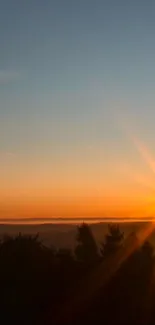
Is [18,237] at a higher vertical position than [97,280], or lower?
higher

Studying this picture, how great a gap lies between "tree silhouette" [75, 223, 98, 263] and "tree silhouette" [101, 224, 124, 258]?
32 cm

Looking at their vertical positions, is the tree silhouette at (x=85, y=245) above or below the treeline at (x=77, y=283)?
above

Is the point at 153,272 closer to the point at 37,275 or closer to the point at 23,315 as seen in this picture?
the point at 37,275

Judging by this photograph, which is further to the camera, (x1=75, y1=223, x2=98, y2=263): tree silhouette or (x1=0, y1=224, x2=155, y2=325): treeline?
(x1=75, y1=223, x2=98, y2=263): tree silhouette

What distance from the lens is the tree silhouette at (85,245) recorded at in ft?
88.5

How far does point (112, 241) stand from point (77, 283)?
13.3 ft

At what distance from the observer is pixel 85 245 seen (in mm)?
27625

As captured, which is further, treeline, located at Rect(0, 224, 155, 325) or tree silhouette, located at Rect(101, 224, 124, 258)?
tree silhouette, located at Rect(101, 224, 124, 258)

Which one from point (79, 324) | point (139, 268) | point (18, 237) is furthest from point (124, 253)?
point (79, 324)

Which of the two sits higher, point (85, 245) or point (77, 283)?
point (85, 245)

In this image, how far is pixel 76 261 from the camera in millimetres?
25906

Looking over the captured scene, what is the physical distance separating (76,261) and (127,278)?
64.3 inches

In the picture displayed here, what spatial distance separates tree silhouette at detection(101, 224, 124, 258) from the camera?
27.5 m

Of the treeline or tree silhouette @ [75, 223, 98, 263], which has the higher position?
tree silhouette @ [75, 223, 98, 263]
